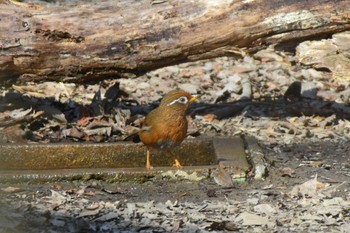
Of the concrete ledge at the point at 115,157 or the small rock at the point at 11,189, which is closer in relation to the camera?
the small rock at the point at 11,189

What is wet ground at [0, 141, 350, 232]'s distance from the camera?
6.16 m

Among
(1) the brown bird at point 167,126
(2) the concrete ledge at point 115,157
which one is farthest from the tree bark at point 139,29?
(2) the concrete ledge at point 115,157

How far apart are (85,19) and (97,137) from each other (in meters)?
1.19

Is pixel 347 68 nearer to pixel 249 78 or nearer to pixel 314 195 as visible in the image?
pixel 249 78

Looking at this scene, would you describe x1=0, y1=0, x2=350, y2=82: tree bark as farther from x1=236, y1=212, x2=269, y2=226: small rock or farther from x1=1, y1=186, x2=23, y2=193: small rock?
x1=236, y1=212, x2=269, y2=226: small rock

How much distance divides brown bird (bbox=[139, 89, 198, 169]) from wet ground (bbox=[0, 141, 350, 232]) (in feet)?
1.57

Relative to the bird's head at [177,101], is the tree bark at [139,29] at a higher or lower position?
higher

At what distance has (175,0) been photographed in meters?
8.27

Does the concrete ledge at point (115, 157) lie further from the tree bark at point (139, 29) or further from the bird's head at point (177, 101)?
the tree bark at point (139, 29)

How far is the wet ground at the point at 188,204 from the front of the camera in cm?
616

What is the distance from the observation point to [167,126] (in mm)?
7652

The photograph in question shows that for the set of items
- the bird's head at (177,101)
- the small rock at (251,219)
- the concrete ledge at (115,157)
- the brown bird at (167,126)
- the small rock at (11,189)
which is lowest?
the small rock at (251,219)

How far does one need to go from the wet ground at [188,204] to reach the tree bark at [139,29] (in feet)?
4.52

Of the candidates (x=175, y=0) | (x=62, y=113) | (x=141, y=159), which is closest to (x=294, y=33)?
(x=175, y=0)
